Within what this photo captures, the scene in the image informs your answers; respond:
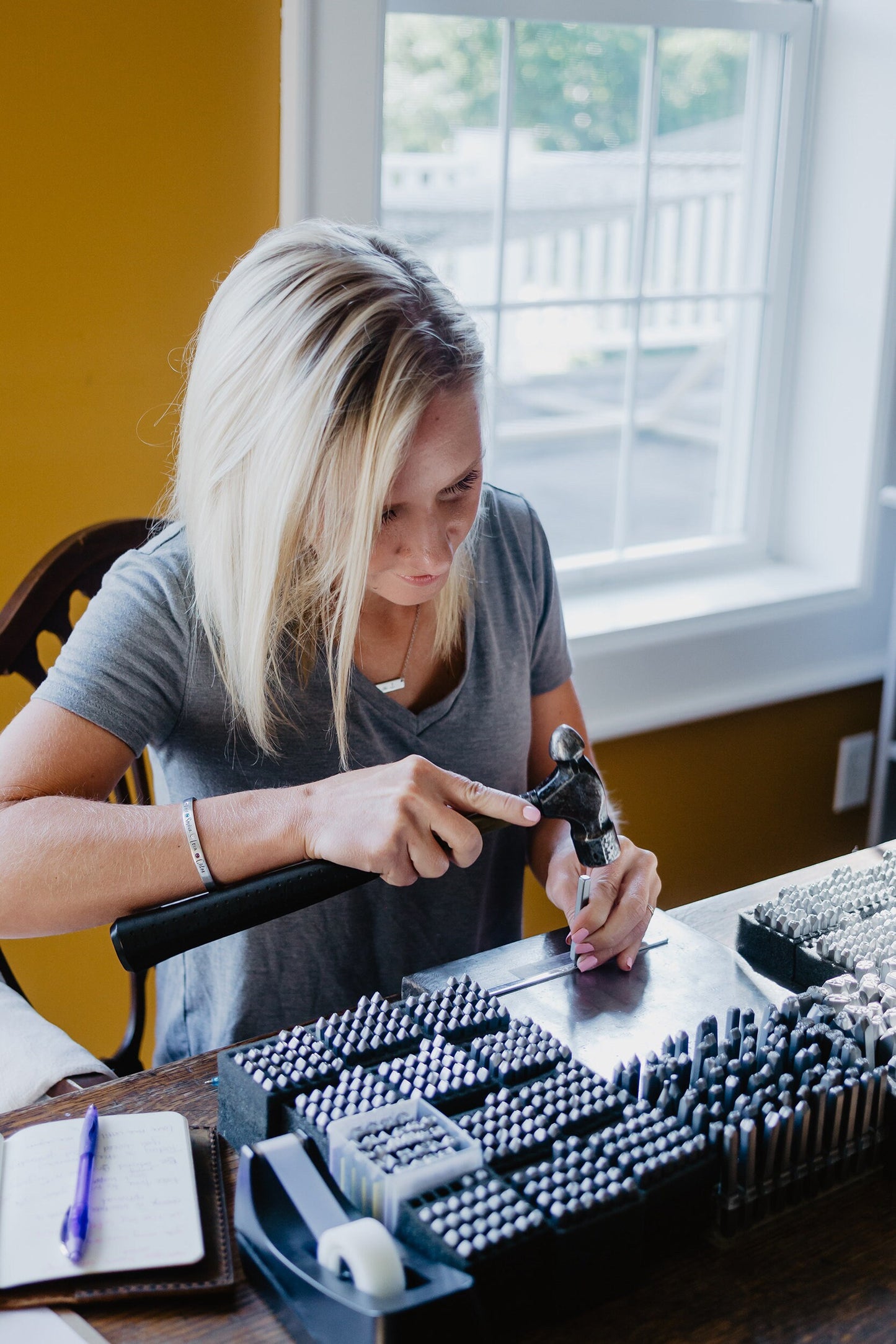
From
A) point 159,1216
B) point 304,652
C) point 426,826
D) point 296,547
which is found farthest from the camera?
point 304,652

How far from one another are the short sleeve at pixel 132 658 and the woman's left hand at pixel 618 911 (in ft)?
1.51

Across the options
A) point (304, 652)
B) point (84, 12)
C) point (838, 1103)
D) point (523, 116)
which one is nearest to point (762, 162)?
point (523, 116)

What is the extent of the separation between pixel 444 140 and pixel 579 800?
1.45 m

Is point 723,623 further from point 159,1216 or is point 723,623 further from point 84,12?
point 159,1216

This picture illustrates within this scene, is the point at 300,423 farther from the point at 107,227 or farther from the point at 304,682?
the point at 107,227

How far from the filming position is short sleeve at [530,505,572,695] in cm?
162

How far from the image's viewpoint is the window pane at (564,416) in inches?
93.6

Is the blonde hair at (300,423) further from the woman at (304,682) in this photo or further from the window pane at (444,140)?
the window pane at (444,140)

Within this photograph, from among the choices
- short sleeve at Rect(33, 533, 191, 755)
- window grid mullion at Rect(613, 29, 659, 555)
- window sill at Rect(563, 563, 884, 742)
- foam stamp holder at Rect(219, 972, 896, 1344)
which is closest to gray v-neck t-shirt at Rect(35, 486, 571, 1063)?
short sleeve at Rect(33, 533, 191, 755)

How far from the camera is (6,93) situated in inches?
63.1

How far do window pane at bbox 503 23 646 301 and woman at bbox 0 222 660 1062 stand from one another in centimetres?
102

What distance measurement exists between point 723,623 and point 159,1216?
1811 millimetres

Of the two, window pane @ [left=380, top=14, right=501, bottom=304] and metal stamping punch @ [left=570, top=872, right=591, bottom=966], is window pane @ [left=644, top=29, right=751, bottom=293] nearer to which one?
window pane @ [left=380, top=14, right=501, bottom=304]

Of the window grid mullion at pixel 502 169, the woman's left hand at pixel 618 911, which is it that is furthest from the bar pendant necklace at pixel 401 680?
the window grid mullion at pixel 502 169
